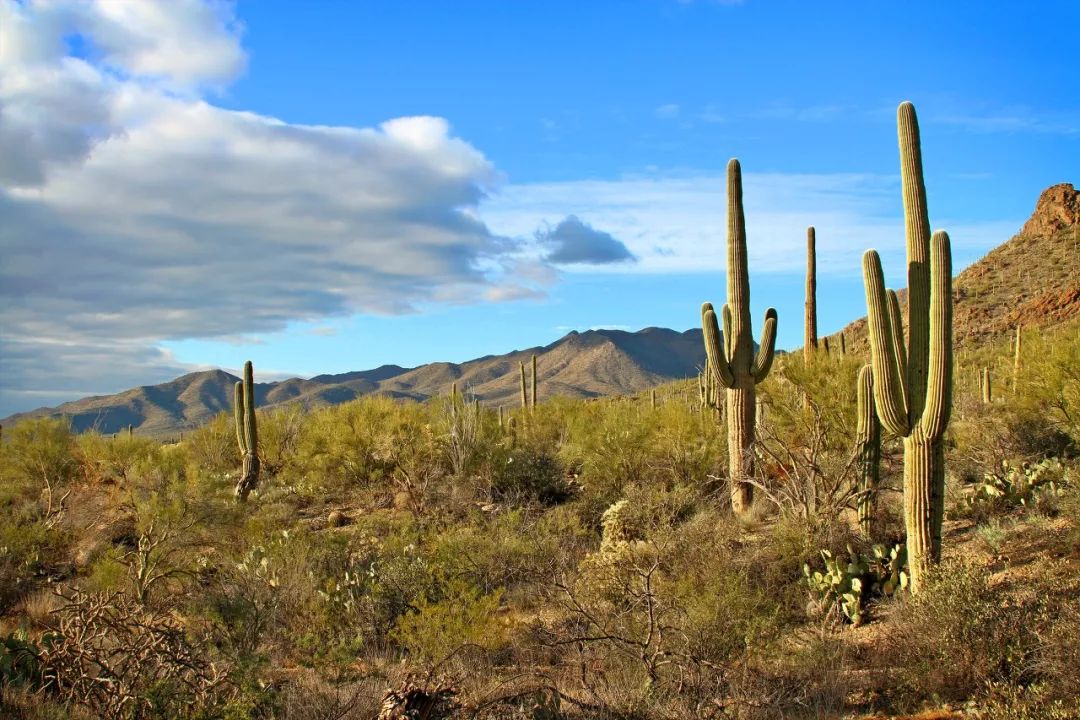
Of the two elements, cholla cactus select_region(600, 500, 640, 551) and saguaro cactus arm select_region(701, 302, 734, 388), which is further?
saguaro cactus arm select_region(701, 302, 734, 388)

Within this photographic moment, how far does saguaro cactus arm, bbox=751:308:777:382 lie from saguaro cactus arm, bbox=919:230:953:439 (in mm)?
4856

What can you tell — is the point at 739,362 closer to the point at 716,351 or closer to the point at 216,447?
the point at 716,351

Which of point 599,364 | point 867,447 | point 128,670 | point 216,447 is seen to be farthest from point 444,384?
point 128,670

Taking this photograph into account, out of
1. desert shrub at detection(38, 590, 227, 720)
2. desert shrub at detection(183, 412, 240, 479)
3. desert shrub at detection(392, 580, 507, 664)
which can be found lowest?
desert shrub at detection(392, 580, 507, 664)

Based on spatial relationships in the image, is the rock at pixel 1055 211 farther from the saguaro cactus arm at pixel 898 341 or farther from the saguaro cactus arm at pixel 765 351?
the saguaro cactus arm at pixel 898 341

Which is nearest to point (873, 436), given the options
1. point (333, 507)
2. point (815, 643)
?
point (815, 643)

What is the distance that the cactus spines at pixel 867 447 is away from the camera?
38.2ft

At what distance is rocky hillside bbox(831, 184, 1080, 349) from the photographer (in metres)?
45.5

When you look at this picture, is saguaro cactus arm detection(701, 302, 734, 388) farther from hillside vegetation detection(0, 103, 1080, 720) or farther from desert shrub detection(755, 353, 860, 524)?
desert shrub detection(755, 353, 860, 524)

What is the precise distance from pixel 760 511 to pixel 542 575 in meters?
4.77

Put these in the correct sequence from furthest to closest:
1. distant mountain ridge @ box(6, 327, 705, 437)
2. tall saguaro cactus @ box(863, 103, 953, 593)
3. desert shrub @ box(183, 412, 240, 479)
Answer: distant mountain ridge @ box(6, 327, 705, 437), desert shrub @ box(183, 412, 240, 479), tall saguaro cactus @ box(863, 103, 953, 593)

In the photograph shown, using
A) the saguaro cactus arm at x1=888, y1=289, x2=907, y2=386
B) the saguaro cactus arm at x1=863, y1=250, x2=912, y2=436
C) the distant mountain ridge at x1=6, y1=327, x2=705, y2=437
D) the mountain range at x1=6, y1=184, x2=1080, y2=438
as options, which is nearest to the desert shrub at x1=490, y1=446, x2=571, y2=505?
the saguaro cactus arm at x1=863, y1=250, x2=912, y2=436

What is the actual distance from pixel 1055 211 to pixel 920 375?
5664cm

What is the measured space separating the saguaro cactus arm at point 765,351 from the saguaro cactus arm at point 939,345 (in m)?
4.86
